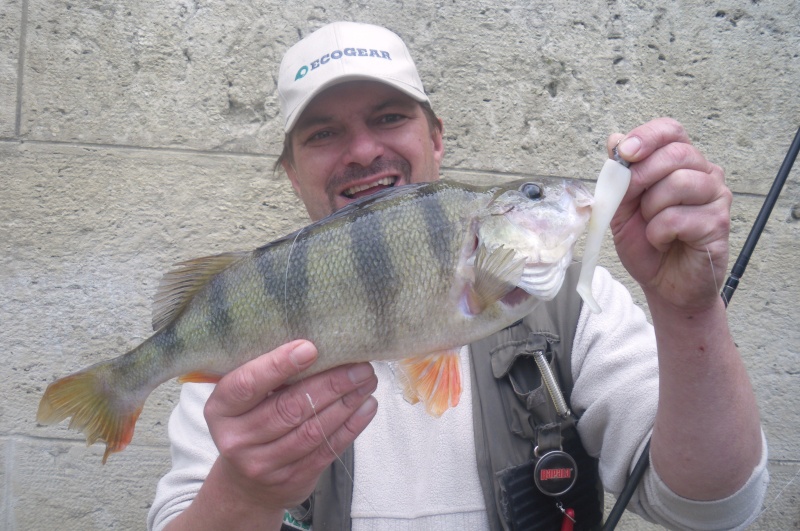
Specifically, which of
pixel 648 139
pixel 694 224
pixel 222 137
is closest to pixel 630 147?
pixel 648 139

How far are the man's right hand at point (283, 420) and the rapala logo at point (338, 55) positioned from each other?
3.15 ft

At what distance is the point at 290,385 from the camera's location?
1.26 m

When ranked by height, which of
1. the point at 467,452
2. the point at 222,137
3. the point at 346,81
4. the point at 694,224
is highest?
the point at 222,137

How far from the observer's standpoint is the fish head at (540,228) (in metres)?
1.17

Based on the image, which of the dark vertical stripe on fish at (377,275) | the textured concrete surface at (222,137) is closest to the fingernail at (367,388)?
the dark vertical stripe on fish at (377,275)

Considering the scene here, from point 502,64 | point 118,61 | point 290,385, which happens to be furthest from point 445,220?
point 118,61

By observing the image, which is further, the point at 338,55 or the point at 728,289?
the point at 338,55

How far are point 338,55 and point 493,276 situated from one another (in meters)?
0.96

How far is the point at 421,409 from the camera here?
1.66 metres

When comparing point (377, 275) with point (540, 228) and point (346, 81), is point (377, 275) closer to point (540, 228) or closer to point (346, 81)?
point (540, 228)

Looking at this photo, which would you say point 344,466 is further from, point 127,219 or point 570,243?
point 127,219

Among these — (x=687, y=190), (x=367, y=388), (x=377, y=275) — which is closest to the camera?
(x=687, y=190)

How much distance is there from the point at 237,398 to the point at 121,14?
2126mm

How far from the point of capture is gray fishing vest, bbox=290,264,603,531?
1514 millimetres
